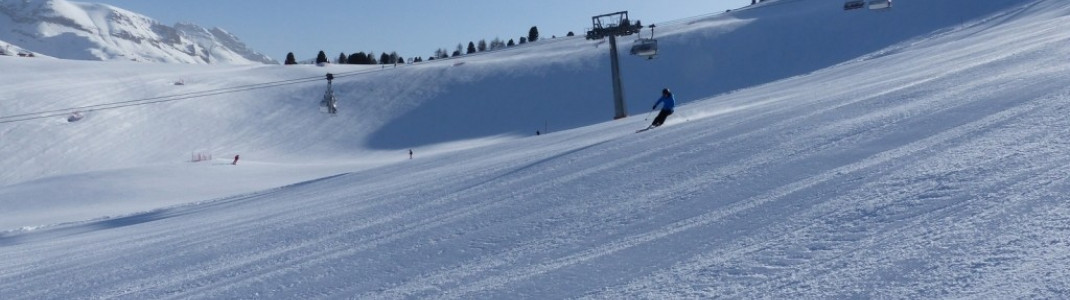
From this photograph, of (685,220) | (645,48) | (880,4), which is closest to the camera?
(685,220)

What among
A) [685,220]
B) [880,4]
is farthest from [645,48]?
[685,220]

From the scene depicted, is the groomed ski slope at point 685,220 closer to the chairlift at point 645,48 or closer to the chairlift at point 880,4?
the chairlift at point 645,48

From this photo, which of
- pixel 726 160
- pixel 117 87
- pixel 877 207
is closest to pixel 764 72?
pixel 117 87

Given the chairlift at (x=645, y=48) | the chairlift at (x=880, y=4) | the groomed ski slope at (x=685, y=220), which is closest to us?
the groomed ski slope at (x=685, y=220)

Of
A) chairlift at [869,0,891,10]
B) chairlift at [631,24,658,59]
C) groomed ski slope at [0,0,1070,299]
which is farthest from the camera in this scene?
chairlift at [869,0,891,10]

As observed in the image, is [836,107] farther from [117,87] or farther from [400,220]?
[117,87]

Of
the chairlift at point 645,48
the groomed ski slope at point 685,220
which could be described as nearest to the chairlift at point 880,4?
the chairlift at point 645,48

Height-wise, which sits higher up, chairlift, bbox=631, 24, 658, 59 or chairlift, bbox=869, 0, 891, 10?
chairlift, bbox=869, 0, 891, 10

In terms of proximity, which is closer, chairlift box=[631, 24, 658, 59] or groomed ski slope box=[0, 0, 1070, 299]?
groomed ski slope box=[0, 0, 1070, 299]

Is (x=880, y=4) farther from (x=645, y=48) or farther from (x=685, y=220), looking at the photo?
(x=685, y=220)

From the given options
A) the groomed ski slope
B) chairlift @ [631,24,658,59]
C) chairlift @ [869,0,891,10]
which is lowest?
the groomed ski slope

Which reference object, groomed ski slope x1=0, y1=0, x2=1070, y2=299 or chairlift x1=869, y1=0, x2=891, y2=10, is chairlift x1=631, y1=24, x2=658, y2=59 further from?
groomed ski slope x1=0, y1=0, x2=1070, y2=299

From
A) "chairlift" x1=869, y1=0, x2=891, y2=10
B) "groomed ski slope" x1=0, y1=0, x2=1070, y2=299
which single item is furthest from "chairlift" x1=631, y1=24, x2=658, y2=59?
"groomed ski slope" x1=0, y1=0, x2=1070, y2=299

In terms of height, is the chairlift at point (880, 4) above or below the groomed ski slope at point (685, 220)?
above
